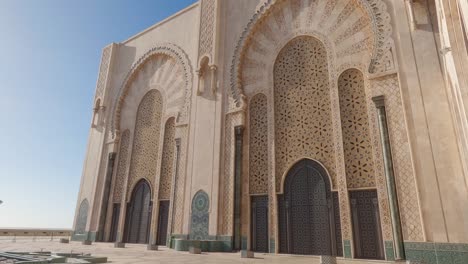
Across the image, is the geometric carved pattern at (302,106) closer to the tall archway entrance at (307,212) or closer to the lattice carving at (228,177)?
the tall archway entrance at (307,212)

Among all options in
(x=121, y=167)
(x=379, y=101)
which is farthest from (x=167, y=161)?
(x=379, y=101)

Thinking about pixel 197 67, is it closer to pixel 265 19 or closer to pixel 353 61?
pixel 265 19

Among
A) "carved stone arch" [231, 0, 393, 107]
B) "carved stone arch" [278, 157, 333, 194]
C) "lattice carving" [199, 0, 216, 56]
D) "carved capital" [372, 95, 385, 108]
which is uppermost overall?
"lattice carving" [199, 0, 216, 56]

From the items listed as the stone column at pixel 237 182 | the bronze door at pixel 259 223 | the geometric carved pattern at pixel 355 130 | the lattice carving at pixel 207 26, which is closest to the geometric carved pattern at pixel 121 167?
the lattice carving at pixel 207 26

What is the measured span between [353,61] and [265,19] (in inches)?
79.3

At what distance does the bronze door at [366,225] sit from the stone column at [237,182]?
1807mm

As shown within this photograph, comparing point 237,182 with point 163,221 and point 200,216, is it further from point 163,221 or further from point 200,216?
point 163,221

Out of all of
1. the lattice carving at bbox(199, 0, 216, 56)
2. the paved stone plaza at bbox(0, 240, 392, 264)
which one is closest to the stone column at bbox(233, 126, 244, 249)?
the paved stone plaza at bbox(0, 240, 392, 264)

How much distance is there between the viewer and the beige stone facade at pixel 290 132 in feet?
11.2

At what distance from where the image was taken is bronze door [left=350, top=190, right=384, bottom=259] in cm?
380

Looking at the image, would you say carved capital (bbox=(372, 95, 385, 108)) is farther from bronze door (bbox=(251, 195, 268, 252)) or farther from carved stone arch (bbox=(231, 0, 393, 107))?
bronze door (bbox=(251, 195, 268, 252))

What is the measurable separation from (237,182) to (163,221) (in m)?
2.12

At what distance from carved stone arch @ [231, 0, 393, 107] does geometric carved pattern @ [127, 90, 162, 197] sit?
7.94 ft

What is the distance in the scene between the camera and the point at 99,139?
793 centimetres
